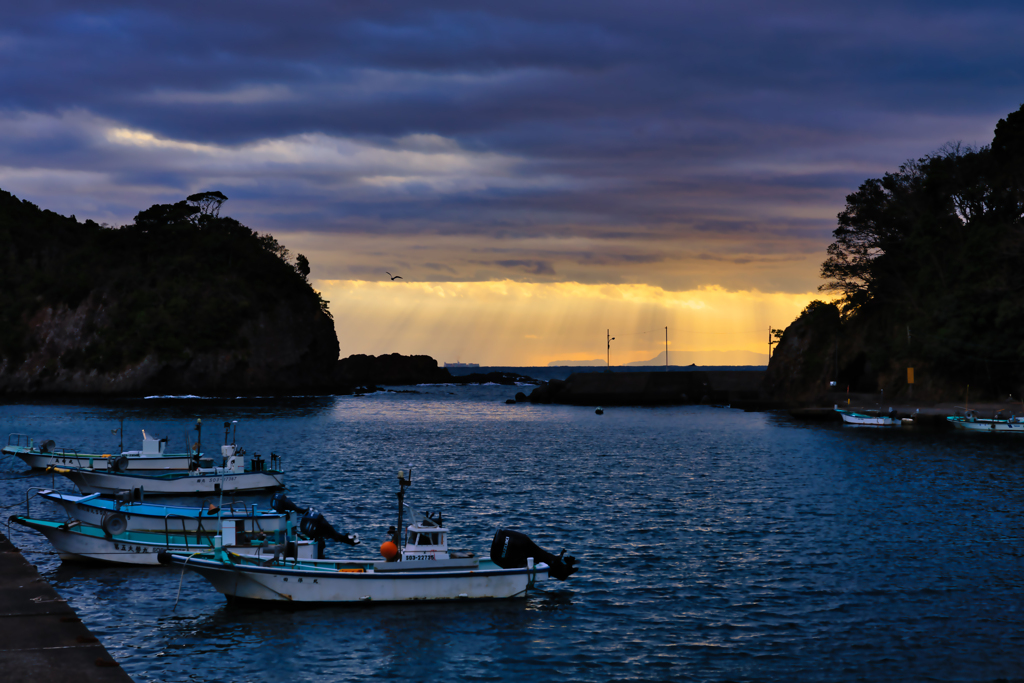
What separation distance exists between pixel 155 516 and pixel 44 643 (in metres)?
13.1

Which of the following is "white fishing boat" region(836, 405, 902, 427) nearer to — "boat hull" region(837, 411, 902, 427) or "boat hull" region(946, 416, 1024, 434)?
"boat hull" region(837, 411, 902, 427)

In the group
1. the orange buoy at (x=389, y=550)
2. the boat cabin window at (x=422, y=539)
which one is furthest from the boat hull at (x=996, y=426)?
the orange buoy at (x=389, y=550)

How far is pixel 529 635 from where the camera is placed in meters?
23.1

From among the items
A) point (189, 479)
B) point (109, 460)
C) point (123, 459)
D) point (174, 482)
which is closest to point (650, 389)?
point (123, 459)

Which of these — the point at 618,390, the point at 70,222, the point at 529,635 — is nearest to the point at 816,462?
the point at 529,635

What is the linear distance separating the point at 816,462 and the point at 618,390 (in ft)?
292

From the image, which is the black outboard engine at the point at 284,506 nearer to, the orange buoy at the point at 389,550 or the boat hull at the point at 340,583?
the boat hull at the point at 340,583

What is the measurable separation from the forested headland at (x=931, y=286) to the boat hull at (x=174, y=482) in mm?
77864

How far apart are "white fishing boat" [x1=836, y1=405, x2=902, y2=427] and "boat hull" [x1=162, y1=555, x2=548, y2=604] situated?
3050 inches

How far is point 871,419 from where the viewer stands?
91.9 meters

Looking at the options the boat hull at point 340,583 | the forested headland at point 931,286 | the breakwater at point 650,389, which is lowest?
the boat hull at point 340,583

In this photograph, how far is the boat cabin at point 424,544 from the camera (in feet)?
83.1

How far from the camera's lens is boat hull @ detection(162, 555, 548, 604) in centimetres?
2442

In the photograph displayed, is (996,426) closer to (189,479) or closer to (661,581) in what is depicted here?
(661,581)
